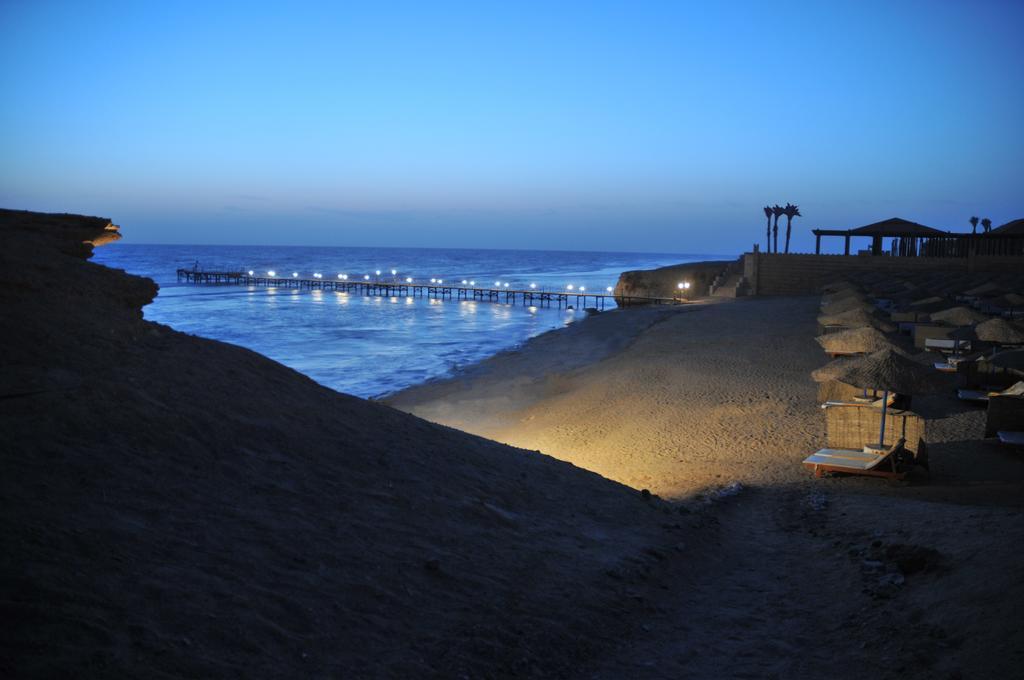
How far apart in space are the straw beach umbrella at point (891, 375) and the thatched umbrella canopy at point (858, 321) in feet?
23.1

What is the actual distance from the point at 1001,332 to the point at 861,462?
24.5ft

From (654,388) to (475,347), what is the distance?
19.3 meters

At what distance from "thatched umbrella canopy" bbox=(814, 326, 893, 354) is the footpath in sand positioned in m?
1.42

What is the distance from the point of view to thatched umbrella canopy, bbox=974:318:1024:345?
15.2 metres

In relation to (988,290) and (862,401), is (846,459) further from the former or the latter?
(988,290)

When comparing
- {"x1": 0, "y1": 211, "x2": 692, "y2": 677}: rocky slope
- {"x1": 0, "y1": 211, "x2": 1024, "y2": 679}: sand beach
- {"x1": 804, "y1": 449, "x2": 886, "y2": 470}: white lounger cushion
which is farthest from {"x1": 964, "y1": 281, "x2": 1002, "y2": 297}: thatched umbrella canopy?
{"x1": 0, "y1": 211, "x2": 692, "y2": 677}: rocky slope

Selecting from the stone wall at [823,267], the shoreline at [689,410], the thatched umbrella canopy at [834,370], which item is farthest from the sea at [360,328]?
the thatched umbrella canopy at [834,370]

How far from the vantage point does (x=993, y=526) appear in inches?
255

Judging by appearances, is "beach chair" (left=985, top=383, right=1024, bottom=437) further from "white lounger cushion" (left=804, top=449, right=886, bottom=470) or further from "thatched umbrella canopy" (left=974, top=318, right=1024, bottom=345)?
"thatched umbrella canopy" (left=974, top=318, right=1024, bottom=345)

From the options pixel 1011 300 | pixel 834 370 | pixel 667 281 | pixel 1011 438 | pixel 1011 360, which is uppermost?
pixel 667 281

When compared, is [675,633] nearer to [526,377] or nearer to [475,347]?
[526,377]

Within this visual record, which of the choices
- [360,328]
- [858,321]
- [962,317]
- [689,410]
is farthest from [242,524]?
[360,328]

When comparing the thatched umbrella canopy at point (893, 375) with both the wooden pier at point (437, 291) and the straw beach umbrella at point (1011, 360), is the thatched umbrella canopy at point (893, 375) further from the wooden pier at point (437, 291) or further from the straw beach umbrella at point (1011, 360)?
the wooden pier at point (437, 291)

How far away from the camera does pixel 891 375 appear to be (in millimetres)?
10453
